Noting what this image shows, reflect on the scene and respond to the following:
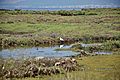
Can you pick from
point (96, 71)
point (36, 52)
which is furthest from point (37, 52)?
point (96, 71)

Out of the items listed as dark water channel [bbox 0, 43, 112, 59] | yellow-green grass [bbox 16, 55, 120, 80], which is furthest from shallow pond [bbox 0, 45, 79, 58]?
yellow-green grass [bbox 16, 55, 120, 80]

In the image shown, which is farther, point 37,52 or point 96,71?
point 37,52

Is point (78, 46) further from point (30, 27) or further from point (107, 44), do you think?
point (30, 27)

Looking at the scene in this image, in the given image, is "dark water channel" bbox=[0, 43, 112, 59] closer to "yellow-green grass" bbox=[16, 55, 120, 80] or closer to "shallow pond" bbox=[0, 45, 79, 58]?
"shallow pond" bbox=[0, 45, 79, 58]

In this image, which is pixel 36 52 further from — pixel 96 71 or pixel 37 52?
pixel 96 71

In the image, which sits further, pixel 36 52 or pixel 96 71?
pixel 36 52

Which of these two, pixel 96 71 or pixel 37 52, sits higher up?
pixel 96 71

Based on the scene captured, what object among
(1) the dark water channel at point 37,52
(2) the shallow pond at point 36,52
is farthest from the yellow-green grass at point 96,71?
(2) the shallow pond at point 36,52

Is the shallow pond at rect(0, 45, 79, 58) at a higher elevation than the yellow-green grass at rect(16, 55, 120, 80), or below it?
below

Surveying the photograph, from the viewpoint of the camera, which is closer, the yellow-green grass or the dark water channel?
the yellow-green grass

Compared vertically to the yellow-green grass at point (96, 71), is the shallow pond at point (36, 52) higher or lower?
lower

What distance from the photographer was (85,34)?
3850cm

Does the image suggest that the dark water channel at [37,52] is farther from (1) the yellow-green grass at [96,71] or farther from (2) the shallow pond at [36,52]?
(1) the yellow-green grass at [96,71]

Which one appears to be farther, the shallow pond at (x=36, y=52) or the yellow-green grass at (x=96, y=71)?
the shallow pond at (x=36, y=52)
